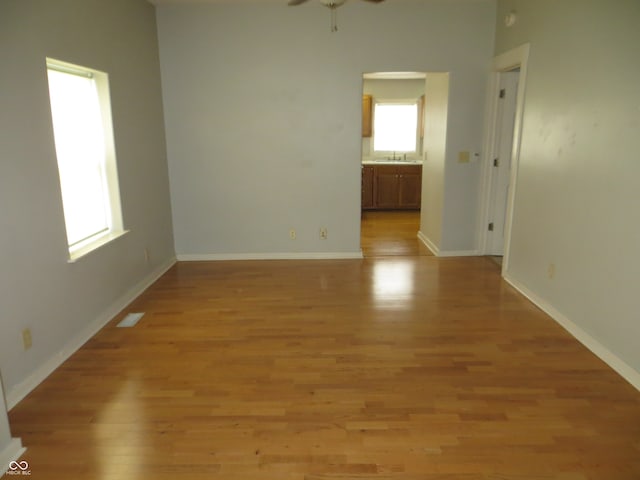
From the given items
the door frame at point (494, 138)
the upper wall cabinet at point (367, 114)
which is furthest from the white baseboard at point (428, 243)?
the upper wall cabinet at point (367, 114)

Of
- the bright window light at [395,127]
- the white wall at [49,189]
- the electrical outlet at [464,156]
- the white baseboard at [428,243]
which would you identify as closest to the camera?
the white wall at [49,189]

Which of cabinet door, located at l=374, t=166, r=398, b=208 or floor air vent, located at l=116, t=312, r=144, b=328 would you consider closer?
floor air vent, located at l=116, t=312, r=144, b=328

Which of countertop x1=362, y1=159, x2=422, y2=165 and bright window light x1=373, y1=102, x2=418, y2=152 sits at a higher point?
bright window light x1=373, y1=102, x2=418, y2=152

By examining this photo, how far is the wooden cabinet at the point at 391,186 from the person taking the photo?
26.5 feet

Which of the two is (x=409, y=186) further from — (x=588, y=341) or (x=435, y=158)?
(x=588, y=341)

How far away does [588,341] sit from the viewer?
3068 millimetres

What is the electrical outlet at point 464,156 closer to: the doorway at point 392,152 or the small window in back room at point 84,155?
the doorway at point 392,152

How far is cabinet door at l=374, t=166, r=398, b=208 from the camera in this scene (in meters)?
8.12

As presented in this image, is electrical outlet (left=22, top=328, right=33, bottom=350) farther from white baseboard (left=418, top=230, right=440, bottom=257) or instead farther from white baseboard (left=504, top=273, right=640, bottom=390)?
white baseboard (left=418, top=230, right=440, bottom=257)

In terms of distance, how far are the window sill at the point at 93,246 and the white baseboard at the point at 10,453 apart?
1.29 metres

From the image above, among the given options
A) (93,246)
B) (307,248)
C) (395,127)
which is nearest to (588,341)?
(307,248)


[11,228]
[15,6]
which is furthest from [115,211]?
[15,6]

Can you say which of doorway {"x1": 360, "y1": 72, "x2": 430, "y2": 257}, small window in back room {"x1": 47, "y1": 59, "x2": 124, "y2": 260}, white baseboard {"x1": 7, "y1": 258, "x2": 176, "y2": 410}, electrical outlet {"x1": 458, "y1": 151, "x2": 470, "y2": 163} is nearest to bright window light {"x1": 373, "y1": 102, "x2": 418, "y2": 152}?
doorway {"x1": 360, "y1": 72, "x2": 430, "y2": 257}

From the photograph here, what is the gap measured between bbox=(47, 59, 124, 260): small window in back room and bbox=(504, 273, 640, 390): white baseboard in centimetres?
360
